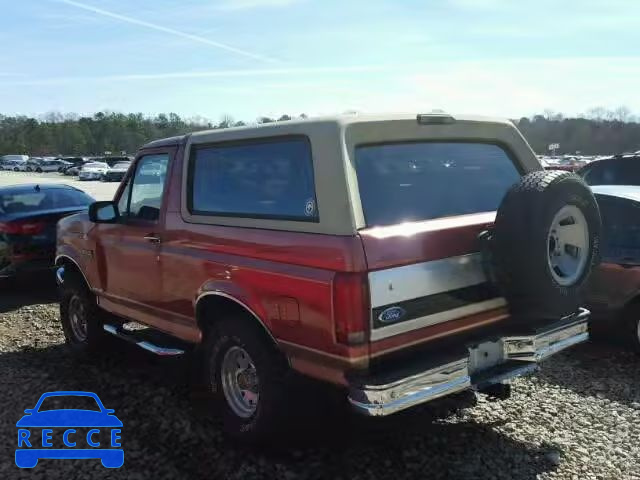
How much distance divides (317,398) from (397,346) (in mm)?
755

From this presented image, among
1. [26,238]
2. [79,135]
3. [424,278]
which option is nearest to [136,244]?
[424,278]

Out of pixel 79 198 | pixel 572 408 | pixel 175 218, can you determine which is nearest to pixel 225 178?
pixel 175 218

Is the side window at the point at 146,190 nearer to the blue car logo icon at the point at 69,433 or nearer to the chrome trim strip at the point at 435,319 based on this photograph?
the blue car logo icon at the point at 69,433

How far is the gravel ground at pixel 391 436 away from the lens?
11.6 ft

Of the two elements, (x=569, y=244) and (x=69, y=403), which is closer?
(x=569, y=244)

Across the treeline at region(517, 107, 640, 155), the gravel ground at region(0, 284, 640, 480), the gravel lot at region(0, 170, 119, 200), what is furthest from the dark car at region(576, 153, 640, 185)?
the treeline at region(517, 107, 640, 155)

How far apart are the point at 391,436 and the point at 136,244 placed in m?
2.36

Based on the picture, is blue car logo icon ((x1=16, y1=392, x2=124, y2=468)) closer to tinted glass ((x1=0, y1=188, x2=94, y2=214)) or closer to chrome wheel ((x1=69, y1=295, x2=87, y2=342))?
chrome wheel ((x1=69, y1=295, x2=87, y2=342))

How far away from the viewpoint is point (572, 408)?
433 centimetres

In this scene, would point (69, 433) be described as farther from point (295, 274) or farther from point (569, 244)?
point (569, 244)

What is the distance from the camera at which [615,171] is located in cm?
850

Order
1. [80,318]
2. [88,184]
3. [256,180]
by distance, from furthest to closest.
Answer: [88,184] → [80,318] → [256,180]

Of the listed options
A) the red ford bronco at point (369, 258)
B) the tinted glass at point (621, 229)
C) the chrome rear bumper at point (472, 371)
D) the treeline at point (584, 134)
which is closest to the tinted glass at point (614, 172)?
the tinted glass at point (621, 229)

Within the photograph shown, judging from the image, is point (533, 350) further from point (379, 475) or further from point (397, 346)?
point (379, 475)
